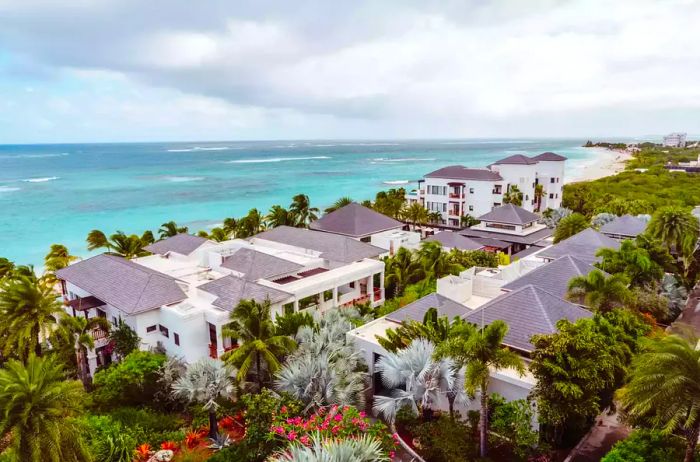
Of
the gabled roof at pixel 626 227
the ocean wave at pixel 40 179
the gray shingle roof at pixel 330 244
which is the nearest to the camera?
the gray shingle roof at pixel 330 244

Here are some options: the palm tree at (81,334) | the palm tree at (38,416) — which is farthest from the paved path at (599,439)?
the palm tree at (81,334)

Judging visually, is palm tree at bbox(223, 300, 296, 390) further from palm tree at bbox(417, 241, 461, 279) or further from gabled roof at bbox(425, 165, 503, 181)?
gabled roof at bbox(425, 165, 503, 181)

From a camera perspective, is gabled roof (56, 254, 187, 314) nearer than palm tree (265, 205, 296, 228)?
Yes

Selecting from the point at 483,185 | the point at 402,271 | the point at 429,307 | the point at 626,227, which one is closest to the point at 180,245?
the point at 402,271

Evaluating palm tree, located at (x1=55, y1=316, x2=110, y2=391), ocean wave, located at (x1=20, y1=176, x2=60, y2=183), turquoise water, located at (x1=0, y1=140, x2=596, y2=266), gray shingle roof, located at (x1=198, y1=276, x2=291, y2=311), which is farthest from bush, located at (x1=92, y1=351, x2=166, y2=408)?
Result: ocean wave, located at (x1=20, y1=176, x2=60, y2=183)

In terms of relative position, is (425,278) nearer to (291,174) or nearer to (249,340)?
(249,340)

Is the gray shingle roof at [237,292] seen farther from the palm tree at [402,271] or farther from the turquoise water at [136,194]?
the turquoise water at [136,194]
